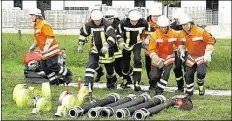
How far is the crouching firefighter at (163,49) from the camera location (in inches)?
403

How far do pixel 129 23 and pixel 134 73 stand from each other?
38.7 inches

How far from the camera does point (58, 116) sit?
8.63 m

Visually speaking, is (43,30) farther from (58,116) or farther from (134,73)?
(58,116)

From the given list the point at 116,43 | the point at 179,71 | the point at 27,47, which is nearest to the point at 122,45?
the point at 116,43

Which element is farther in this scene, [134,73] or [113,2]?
[113,2]

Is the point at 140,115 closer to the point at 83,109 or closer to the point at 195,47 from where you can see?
the point at 83,109

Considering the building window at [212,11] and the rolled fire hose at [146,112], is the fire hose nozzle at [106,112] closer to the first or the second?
the rolled fire hose at [146,112]

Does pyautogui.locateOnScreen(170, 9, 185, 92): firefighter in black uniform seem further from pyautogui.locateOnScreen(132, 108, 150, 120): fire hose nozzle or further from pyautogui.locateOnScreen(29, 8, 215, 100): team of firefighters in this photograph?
pyautogui.locateOnScreen(132, 108, 150, 120): fire hose nozzle

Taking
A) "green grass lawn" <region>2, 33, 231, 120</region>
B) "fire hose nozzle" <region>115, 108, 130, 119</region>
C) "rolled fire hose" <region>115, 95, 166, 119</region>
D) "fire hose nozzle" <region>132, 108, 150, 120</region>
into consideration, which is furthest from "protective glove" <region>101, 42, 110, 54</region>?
"fire hose nozzle" <region>132, 108, 150, 120</region>

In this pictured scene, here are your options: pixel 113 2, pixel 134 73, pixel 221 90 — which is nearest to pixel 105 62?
pixel 134 73

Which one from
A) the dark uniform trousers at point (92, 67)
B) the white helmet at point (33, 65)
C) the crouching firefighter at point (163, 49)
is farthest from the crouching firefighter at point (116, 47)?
the white helmet at point (33, 65)

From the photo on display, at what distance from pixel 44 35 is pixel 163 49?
97.9 inches

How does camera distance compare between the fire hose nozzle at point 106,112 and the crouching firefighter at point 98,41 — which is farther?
the crouching firefighter at point 98,41

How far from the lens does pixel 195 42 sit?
33.4 feet
